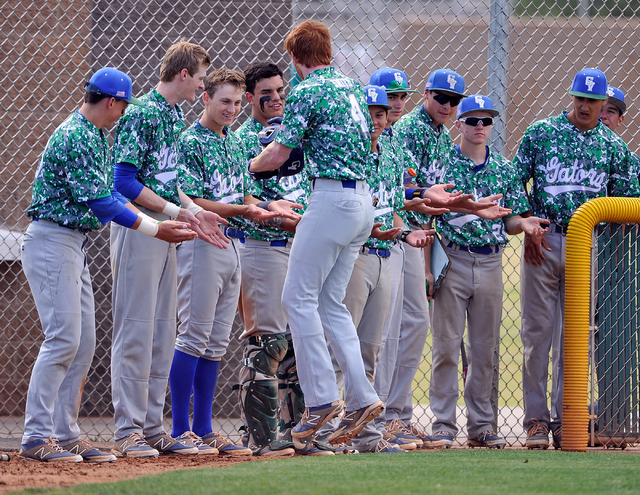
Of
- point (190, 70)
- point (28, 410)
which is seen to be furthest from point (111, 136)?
point (28, 410)

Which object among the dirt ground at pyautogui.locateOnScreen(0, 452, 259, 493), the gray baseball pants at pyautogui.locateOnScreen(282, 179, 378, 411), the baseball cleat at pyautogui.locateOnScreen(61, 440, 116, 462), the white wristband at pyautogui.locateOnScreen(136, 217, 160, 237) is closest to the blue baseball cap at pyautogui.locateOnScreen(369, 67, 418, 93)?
the gray baseball pants at pyautogui.locateOnScreen(282, 179, 378, 411)

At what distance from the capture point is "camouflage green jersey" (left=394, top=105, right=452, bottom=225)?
5844 millimetres

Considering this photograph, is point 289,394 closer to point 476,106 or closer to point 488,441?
point 488,441

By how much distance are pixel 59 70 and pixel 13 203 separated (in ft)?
3.45

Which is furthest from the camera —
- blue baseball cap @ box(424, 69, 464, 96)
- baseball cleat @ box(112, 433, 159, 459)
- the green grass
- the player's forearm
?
blue baseball cap @ box(424, 69, 464, 96)

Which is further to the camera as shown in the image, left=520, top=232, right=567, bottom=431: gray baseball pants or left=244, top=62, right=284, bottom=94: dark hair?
left=520, top=232, right=567, bottom=431: gray baseball pants

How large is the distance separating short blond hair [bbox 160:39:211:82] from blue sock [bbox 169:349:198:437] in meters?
1.57

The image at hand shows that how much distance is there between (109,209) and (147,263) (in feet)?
1.59

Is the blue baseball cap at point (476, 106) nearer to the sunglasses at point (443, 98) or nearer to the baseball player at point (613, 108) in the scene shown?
the sunglasses at point (443, 98)

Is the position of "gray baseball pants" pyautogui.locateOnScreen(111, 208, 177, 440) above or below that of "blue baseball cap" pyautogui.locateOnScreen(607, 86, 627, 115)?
below

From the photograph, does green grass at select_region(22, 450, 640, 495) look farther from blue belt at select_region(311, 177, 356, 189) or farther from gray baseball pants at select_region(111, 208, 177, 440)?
blue belt at select_region(311, 177, 356, 189)

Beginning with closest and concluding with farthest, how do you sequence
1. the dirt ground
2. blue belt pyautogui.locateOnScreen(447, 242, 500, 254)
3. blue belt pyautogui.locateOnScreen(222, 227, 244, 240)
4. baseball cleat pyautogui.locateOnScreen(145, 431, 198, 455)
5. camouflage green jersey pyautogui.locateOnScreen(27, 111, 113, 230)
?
the dirt ground, camouflage green jersey pyautogui.locateOnScreen(27, 111, 113, 230), baseball cleat pyautogui.locateOnScreen(145, 431, 198, 455), blue belt pyautogui.locateOnScreen(222, 227, 244, 240), blue belt pyautogui.locateOnScreen(447, 242, 500, 254)

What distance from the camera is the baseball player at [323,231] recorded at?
447 centimetres

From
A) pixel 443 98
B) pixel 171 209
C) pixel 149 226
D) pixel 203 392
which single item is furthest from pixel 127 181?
pixel 443 98
